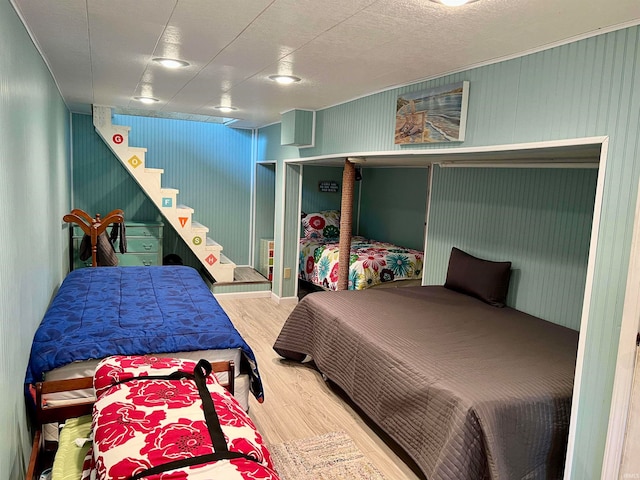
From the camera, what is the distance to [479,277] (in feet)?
12.3

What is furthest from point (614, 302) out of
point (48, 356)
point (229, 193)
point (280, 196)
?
point (229, 193)

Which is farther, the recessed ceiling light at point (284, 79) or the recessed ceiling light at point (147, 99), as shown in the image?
the recessed ceiling light at point (147, 99)

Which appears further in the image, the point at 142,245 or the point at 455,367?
the point at 142,245

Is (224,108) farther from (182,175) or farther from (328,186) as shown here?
(328,186)

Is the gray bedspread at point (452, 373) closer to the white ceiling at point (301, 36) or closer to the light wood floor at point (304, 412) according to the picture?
the light wood floor at point (304, 412)

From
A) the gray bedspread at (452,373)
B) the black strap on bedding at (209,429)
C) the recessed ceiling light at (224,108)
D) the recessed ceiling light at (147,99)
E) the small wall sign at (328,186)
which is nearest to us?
the black strap on bedding at (209,429)

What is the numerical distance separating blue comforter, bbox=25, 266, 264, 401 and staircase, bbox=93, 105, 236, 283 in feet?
6.51

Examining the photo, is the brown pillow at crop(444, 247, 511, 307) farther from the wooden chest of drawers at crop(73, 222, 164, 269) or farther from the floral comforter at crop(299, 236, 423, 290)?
the wooden chest of drawers at crop(73, 222, 164, 269)

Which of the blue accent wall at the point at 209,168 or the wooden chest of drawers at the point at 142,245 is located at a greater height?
the blue accent wall at the point at 209,168

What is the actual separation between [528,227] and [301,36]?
2322 millimetres

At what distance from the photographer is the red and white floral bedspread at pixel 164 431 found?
1212 millimetres

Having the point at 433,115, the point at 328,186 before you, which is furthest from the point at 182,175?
the point at 433,115

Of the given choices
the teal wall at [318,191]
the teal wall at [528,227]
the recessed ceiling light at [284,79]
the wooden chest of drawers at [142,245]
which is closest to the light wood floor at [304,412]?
the teal wall at [528,227]

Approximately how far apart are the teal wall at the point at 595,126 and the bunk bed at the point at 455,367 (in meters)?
0.26
